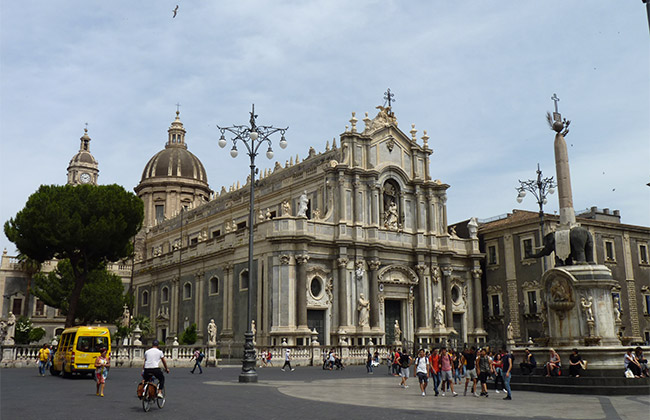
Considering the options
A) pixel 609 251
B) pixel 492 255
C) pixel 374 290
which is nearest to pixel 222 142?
pixel 374 290

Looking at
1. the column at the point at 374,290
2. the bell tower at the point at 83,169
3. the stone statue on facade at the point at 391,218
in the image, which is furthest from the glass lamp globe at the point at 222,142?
the bell tower at the point at 83,169

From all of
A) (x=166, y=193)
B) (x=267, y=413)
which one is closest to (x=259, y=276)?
(x=267, y=413)

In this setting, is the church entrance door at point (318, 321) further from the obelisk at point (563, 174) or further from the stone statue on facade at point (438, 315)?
the obelisk at point (563, 174)

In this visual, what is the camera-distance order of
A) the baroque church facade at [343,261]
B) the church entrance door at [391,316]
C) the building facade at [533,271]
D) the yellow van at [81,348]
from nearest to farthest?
the yellow van at [81,348], the baroque church facade at [343,261], the church entrance door at [391,316], the building facade at [533,271]

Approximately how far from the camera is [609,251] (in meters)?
49.7

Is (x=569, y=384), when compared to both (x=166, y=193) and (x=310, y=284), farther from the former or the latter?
(x=166, y=193)

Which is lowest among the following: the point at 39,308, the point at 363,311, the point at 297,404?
the point at 297,404

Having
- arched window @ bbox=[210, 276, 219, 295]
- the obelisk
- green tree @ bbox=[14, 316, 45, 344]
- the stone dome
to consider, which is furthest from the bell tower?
the obelisk

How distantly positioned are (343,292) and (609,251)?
22668mm

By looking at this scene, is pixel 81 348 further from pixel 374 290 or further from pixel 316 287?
pixel 374 290

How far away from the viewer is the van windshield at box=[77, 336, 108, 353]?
1003 inches

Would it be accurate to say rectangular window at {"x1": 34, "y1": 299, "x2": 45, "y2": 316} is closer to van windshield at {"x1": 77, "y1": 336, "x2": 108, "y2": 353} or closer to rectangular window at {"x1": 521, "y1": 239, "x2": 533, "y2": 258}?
van windshield at {"x1": 77, "y1": 336, "x2": 108, "y2": 353}

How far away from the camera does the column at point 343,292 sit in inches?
1682

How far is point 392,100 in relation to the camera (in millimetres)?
49844
